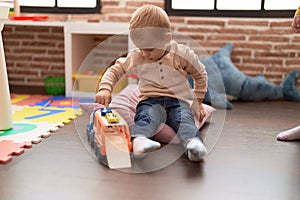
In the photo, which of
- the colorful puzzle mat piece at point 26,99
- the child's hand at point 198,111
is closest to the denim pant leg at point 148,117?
the child's hand at point 198,111

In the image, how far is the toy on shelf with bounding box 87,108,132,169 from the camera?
1.26 meters

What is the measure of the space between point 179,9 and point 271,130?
1.08 meters

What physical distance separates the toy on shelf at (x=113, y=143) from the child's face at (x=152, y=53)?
0.78ft

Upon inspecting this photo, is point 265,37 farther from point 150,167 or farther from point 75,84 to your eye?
point 150,167

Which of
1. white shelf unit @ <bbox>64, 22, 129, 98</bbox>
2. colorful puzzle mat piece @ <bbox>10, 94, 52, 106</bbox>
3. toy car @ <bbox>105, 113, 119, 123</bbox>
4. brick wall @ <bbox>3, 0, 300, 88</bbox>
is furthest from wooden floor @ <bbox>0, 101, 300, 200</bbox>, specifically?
brick wall @ <bbox>3, 0, 300, 88</bbox>

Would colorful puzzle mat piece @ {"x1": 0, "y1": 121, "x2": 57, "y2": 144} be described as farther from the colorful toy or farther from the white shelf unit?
the white shelf unit

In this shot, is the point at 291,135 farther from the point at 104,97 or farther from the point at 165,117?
the point at 104,97

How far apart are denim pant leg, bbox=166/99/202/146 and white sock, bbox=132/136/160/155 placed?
0.49 feet

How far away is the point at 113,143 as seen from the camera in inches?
49.9

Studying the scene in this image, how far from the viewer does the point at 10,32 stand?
2592mm

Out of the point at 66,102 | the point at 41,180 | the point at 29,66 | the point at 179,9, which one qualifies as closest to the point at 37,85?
the point at 29,66

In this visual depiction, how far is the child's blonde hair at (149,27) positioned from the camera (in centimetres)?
132

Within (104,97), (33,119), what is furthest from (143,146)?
(33,119)

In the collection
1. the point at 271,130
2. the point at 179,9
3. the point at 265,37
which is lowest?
the point at 271,130
